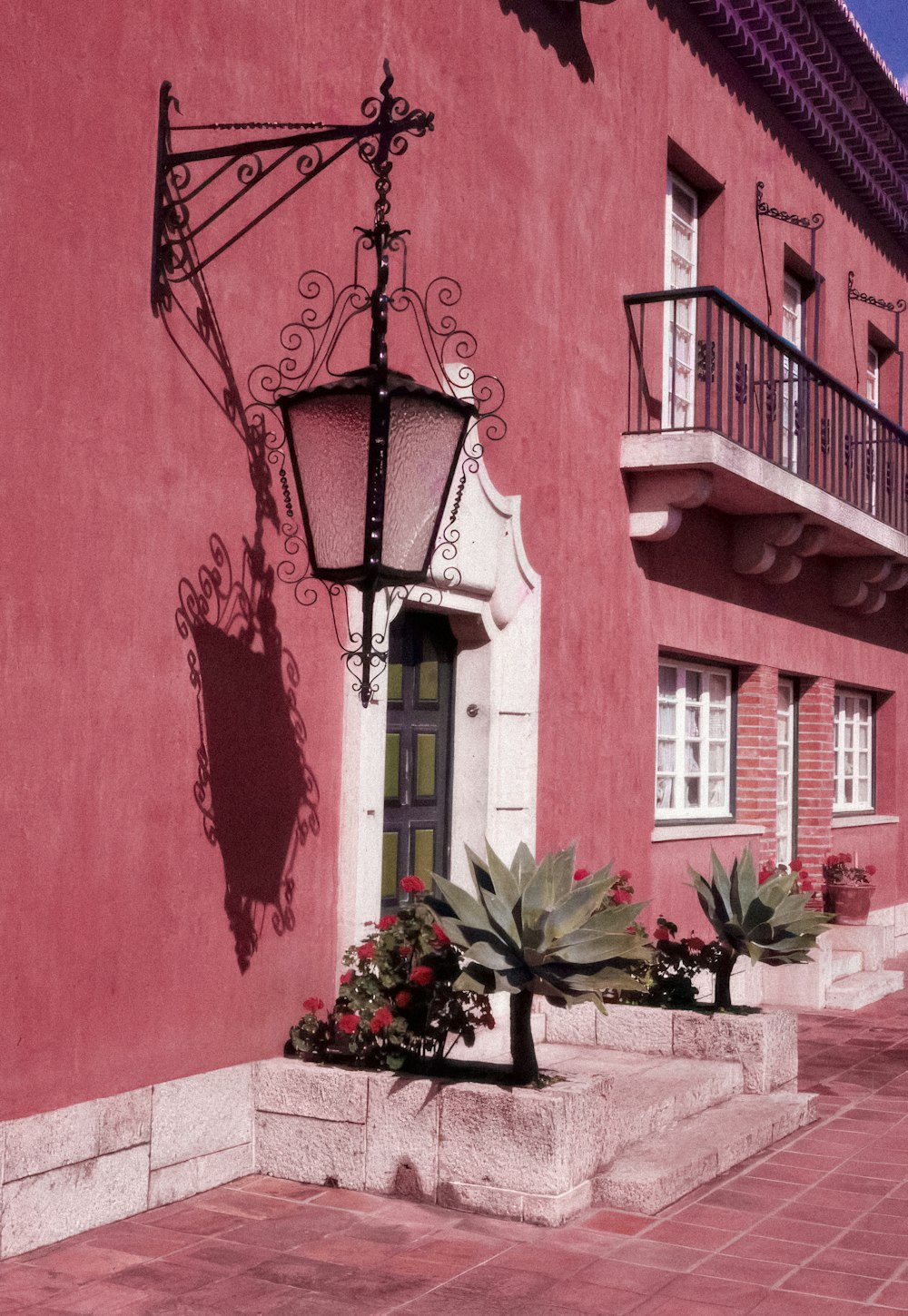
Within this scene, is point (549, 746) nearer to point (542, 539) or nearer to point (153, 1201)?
point (542, 539)

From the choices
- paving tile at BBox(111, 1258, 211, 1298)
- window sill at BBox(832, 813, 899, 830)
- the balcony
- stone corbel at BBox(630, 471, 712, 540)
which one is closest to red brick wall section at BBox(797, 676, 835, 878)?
window sill at BBox(832, 813, 899, 830)

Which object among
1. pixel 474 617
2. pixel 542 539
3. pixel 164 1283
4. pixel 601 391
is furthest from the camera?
pixel 601 391

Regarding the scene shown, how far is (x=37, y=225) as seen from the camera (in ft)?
16.6

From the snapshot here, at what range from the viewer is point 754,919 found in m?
7.65

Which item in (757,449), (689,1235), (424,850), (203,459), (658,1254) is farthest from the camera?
(757,449)

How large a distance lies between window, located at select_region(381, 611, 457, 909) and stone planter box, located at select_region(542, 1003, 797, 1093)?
112 cm

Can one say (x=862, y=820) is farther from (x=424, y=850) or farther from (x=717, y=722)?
(x=424, y=850)

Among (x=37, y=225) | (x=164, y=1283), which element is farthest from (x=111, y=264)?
(x=164, y=1283)

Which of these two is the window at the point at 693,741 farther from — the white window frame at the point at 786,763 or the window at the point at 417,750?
the window at the point at 417,750

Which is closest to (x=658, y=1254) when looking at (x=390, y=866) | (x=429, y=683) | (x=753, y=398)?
(x=390, y=866)

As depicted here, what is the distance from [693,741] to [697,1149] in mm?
4904

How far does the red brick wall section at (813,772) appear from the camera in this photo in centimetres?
1294

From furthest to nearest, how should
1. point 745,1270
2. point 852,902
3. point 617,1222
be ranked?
point 852,902
point 617,1222
point 745,1270

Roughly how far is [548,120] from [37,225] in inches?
169
